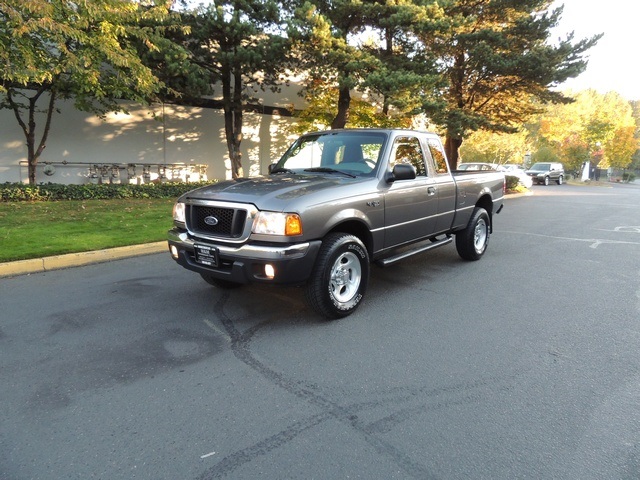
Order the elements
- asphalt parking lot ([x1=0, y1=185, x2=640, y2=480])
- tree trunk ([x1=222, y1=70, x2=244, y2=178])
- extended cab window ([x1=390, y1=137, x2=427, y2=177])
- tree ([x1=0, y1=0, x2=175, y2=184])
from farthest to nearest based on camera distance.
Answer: tree trunk ([x1=222, y1=70, x2=244, y2=178]) → tree ([x1=0, y1=0, x2=175, y2=184]) → extended cab window ([x1=390, y1=137, x2=427, y2=177]) → asphalt parking lot ([x1=0, y1=185, x2=640, y2=480])

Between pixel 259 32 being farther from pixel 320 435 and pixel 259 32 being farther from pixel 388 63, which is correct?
pixel 320 435

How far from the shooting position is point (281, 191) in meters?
4.14

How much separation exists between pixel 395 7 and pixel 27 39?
10318mm

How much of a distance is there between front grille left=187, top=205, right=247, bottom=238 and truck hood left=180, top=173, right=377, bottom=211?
111 millimetres

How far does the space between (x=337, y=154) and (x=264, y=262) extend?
209 centimetres

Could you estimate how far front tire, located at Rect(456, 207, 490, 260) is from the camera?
6875 mm

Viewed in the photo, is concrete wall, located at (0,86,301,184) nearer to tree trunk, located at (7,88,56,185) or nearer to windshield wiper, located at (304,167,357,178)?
tree trunk, located at (7,88,56,185)

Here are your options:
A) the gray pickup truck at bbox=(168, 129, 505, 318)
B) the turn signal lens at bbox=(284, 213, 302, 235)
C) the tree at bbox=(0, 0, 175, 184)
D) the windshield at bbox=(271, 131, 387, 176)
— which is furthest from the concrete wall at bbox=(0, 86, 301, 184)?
the turn signal lens at bbox=(284, 213, 302, 235)

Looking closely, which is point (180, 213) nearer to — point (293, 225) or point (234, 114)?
point (293, 225)

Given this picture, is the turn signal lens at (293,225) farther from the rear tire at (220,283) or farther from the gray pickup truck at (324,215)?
the rear tire at (220,283)

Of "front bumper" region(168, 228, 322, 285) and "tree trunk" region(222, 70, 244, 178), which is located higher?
"tree trunk" region(222, 70, 244, 178)

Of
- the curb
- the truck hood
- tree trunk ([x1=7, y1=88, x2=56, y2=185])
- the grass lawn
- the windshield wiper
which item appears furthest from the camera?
tree trunk ([x1=7, y1=88, x2=56, y2=185])

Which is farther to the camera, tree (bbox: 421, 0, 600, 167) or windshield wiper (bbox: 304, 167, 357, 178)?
tree (bbox: 421, 0, 600, 167)

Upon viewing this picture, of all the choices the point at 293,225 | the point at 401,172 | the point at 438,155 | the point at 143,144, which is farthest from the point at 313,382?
the point at 143,144
